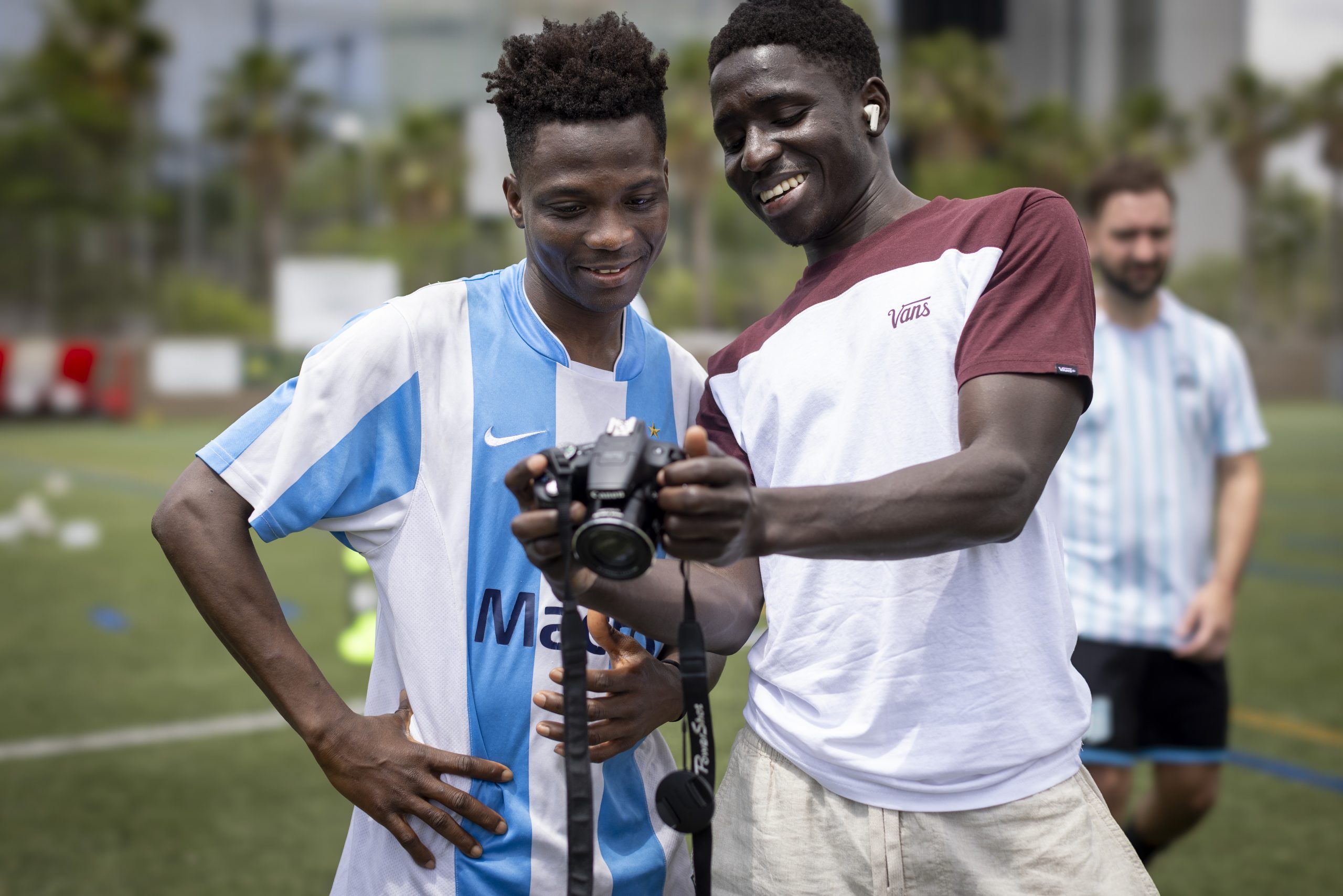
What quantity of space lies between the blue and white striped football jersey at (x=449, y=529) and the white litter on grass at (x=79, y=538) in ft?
36.8

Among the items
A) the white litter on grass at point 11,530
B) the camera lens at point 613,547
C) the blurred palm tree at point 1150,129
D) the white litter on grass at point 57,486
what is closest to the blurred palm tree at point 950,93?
the blurred palm tree at point 1150,129

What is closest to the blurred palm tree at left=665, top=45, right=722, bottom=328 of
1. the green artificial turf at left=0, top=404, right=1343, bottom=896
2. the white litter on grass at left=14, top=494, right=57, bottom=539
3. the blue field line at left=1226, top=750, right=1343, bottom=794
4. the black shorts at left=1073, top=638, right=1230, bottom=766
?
the white litter on grass at left=14, top=494, right=57, bottom=539

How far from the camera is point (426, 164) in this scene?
45.7 m

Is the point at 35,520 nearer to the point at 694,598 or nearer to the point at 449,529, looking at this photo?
the point at 449,529

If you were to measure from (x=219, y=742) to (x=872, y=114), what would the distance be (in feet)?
17.1

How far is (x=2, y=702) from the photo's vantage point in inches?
276

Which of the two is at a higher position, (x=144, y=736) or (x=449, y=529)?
(x=449, y=529)

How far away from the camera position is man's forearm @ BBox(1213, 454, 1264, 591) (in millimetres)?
4555

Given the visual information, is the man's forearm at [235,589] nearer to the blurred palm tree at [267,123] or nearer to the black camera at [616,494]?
the black camera at [616,494]

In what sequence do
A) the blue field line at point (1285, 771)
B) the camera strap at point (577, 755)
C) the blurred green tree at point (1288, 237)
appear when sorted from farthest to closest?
the blurred green tree at point (1288, 237) < the blue field line at point (1285, 771) < the camera strap at point (577, 755)

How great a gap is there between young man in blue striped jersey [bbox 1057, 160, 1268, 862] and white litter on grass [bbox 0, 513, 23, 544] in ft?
38.2

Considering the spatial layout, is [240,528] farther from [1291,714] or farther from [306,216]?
[306,216]

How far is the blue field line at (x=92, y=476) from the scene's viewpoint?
16922 millimetres

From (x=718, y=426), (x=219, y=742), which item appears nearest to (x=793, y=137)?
(x=718, y=426)
